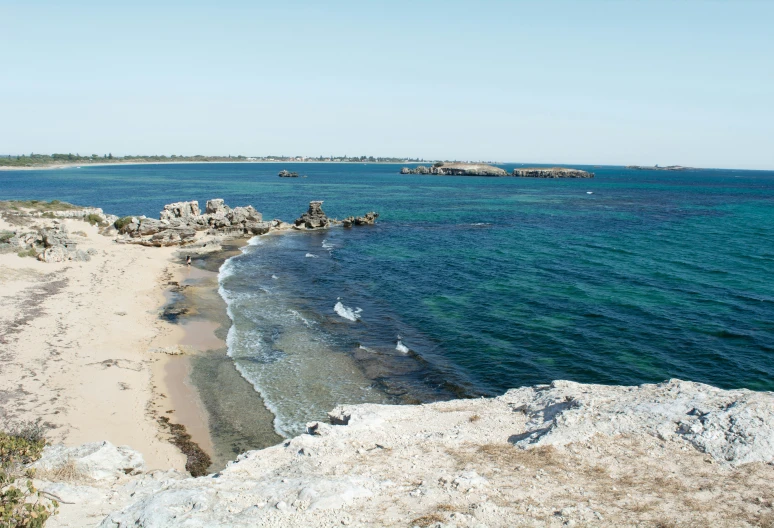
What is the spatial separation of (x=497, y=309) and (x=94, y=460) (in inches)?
988

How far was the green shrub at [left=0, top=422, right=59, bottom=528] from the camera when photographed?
28.0 feet

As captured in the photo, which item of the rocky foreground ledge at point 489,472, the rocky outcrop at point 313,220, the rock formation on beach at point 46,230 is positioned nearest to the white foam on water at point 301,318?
the rocky foreground ledge at point 489,472

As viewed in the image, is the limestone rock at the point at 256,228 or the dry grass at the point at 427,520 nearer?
the dry grass at the point at 427,520

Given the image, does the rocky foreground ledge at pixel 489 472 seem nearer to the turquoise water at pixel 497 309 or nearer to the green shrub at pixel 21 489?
the green shrub at pixel 21 489

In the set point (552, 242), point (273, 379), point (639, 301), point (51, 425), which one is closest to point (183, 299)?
point (273, 379)

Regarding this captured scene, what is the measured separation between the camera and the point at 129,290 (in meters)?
35.2

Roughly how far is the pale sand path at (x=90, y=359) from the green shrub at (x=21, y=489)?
175 inches

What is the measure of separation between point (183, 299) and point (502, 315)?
75.2 feet

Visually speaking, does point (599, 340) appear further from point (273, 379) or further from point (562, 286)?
point (273, 379)

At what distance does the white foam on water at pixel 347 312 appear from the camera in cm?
3225

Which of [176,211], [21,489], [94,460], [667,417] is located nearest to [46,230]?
[176,211]

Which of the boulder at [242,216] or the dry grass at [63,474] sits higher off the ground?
the boulder at [242,216]

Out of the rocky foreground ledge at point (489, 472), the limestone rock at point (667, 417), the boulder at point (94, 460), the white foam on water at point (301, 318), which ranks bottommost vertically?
the white foam on water at point (301, 318)

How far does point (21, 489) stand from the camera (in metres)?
10.2
